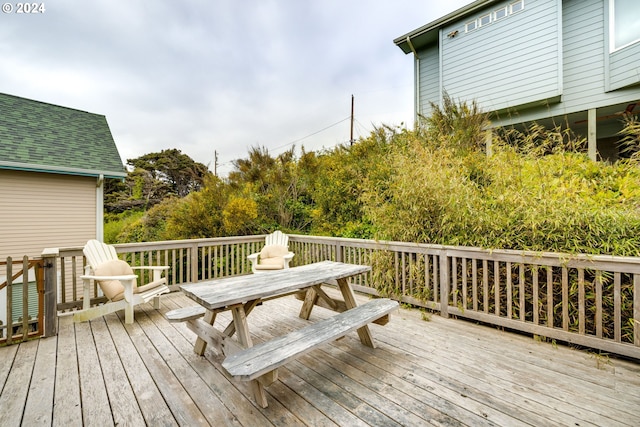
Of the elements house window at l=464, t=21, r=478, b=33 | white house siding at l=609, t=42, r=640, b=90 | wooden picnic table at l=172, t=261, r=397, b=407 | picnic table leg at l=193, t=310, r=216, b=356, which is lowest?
picnic table leg at l=193, t=310, r=216, b=356

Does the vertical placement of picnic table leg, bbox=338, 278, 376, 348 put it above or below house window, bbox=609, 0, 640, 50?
below

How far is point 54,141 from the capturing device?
6.23 m

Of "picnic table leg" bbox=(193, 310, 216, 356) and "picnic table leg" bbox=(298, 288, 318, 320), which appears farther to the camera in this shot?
"picnic table leg" bbox=(298, 288, 318, 320)

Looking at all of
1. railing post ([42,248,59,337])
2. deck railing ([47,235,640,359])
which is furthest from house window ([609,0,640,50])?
railing post ([42,248,59,337])

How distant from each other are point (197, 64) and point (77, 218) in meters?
4.40

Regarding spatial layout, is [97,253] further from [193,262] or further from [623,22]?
[623,22]

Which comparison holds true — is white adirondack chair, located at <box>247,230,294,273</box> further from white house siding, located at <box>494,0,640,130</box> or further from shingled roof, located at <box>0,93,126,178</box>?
white house siding, located at <box>494,0,640,130</box>

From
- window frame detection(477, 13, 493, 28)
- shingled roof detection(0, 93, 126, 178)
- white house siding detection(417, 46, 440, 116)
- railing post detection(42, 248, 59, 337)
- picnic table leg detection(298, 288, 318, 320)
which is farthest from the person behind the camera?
white house siding detection(417, 46, 440, 116)

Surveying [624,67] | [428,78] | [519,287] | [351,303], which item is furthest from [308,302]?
[428,78]

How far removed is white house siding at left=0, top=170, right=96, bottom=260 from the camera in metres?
5.25

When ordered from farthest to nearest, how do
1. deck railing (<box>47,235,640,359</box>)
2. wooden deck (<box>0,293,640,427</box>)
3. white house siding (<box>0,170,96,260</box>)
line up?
white house siding (<box>0,170,96,260</box>) → deck railing (<box>47,235,640,359</box>) → wooden deck (<box>0,293,640,427</box>)

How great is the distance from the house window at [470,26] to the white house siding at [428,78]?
958 millimetres

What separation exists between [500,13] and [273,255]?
768 cm
